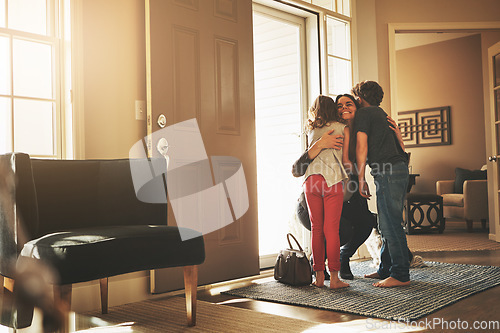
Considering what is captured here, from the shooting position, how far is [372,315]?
8.03 feet

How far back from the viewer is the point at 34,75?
275cm

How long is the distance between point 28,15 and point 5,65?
1.09ft

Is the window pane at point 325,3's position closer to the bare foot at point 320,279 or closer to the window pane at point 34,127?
the bare foot at point 320,279

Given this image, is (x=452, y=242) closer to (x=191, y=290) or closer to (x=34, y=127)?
(x=191, y=290)

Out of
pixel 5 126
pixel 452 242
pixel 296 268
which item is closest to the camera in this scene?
pixel 5 126

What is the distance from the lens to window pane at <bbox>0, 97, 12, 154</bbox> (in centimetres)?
259

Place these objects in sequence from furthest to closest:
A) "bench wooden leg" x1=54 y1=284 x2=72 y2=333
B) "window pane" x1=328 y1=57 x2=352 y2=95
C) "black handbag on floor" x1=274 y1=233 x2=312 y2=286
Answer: "window pane" x1=328 y1=57 x2=352 y2=95
"black handbag on floor" x1=274 y1=233 x2=312 y2=286
"bench wooden leg" x1=54 y1=284 x2=72 y2=333

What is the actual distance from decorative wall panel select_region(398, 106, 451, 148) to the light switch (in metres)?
6.68

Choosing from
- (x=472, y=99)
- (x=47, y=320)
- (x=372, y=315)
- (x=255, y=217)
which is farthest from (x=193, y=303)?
(x=472, y=99)

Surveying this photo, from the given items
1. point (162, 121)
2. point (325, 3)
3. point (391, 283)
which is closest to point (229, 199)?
point (162, 121)

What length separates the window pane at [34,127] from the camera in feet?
8.73

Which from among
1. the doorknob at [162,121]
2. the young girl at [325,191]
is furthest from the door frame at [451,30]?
the doorknob at [162,121]

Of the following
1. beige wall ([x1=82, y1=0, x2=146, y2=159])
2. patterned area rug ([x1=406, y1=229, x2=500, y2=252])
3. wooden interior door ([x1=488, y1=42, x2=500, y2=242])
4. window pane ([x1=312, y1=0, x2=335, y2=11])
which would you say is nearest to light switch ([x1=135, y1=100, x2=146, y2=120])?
beige wall ([x1=82, y1=0, x2=146, y2=159])

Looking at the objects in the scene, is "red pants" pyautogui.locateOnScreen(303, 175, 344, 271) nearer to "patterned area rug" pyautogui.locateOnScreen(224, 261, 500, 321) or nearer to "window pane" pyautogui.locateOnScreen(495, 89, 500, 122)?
"patterned area rug" pyautogui.locateOnScreen(224, 261, 500, 321)
